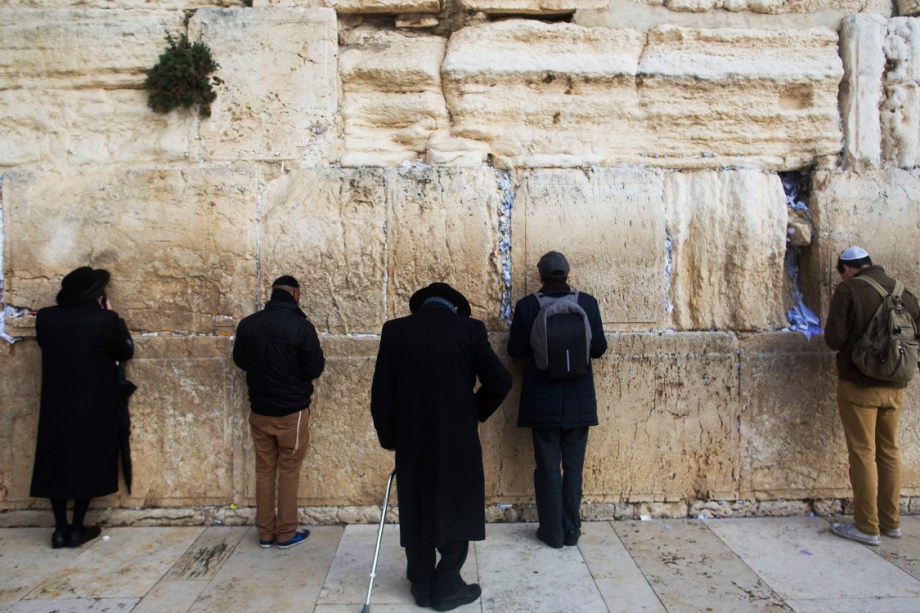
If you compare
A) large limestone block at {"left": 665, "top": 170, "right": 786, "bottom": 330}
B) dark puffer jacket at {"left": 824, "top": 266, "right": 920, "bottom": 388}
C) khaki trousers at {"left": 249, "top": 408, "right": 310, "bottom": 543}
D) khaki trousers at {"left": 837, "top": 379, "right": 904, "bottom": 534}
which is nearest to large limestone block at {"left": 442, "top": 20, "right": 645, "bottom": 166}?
large limestone block at {"left": 665, "top": 170, "right": 786, "bottom": 330}

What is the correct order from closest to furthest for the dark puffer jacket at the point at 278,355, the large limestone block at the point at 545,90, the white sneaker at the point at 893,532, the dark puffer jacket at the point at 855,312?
1. the dark puffer jacket at the point at 278,355
2. the dark puffer jacket at the point at 855,312
3. the white sneaker at the point at 893,532
4. the large limestone block at the point at 545,90

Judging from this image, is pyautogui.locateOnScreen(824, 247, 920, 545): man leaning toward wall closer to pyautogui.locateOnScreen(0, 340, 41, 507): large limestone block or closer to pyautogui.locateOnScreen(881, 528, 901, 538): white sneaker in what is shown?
pyautogui.locateOnScreen(881, 528, 901, 538): white sneaker

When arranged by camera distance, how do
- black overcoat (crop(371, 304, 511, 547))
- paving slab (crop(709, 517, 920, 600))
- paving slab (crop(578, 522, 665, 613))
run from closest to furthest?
black overcoat (crop(371, 304, 511, 547)), paving slab (crop(578, 522, 665, 613)), paving slab (crop(709, 517, 920, 600))

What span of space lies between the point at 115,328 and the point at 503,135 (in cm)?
291

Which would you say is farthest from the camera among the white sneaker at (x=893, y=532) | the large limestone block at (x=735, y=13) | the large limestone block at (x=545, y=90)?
the large limestone block at (x=735, y=13)

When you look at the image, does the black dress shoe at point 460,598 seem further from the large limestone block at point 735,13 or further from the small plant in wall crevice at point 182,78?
the large limestone block at point 735,13

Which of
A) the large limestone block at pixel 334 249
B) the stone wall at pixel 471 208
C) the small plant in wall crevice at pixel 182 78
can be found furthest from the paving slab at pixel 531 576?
the small plant in wall crevice at pixel 182 78

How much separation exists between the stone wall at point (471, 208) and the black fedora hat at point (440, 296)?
3.34 ft

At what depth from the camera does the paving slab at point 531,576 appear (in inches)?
130

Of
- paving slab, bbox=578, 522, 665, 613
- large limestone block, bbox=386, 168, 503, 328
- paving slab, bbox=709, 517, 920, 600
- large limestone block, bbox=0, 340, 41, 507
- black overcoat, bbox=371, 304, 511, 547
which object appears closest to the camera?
black overcoat, bbox=371, 304, 511, 547

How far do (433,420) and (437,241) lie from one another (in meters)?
1.60

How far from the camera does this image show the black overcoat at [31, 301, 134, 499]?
396 centimetres

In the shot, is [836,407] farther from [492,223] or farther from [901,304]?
[492,223]

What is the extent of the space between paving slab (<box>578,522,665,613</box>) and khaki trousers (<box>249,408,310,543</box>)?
1838 mm
